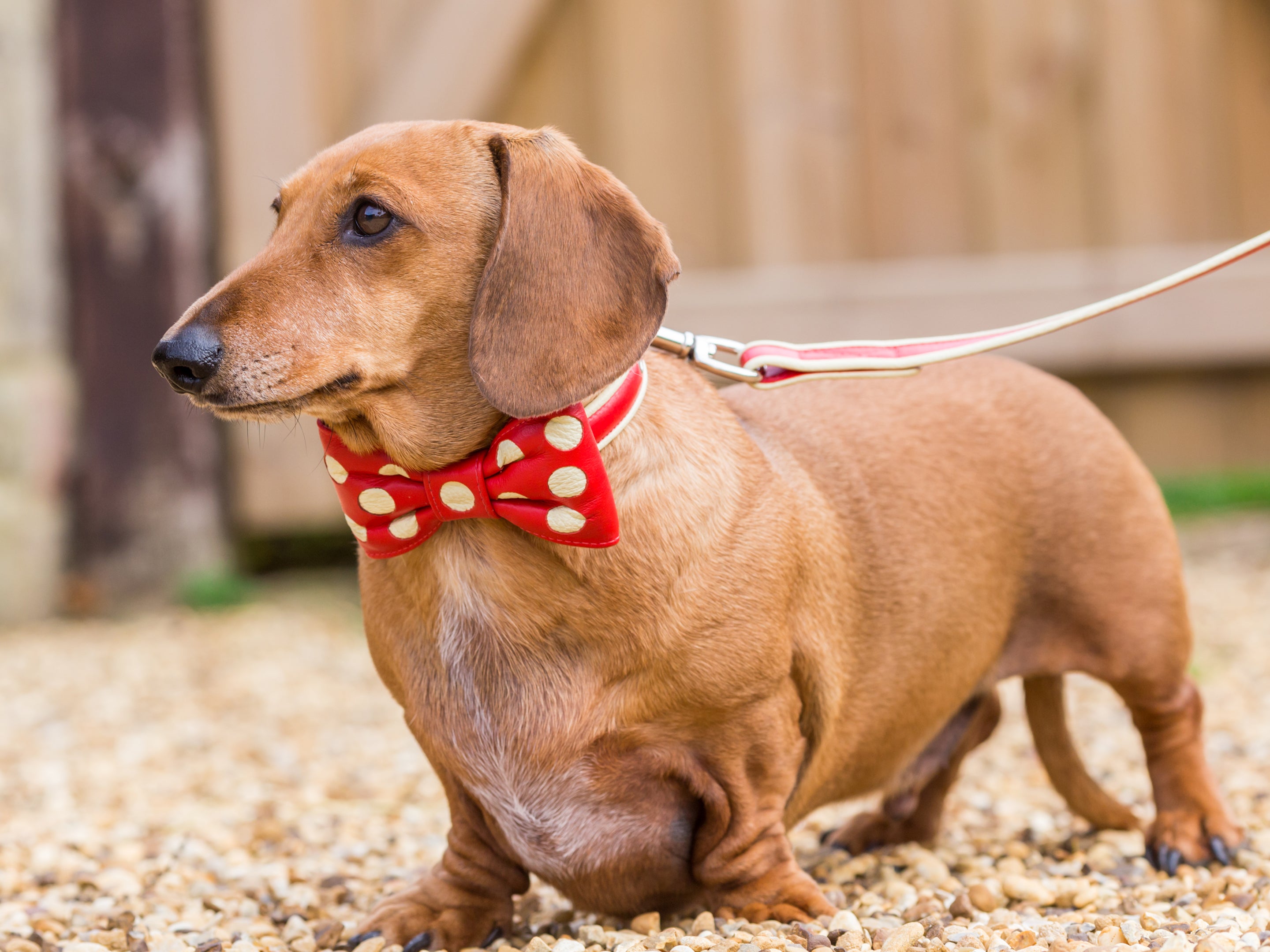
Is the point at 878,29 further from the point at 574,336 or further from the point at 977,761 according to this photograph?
the point at 574,336

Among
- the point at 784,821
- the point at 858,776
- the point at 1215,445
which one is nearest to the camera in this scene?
the point at 784,821

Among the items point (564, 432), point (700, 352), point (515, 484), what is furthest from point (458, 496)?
point (700, 352)

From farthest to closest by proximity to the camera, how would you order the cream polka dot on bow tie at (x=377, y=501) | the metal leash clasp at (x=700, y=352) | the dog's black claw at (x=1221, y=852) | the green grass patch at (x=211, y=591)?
the green grass patch at (x=211, y=591) < the dog's black claw at (x=1221, y=852) < the metal leash clasp at (x=700, y=352) < the cream polka dot on bow tie at (x=377, y=501)

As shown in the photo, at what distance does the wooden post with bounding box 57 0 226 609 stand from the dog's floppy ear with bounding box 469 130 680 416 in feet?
12.9

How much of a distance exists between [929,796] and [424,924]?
4.10ft

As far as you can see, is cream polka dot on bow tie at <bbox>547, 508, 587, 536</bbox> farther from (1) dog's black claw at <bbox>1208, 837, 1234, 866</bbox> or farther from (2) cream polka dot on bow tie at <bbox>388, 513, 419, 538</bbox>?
(1) dog's black claw at <bbox>1208, 837, 1234, 866</bbox>

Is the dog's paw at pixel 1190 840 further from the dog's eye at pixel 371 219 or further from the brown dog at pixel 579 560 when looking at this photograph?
the dog's eye at pixel 371 219

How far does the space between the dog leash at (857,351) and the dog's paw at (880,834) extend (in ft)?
3.40

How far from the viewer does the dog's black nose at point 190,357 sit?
6.24 ft

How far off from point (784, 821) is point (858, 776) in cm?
26

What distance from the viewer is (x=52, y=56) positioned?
5648 millimetres

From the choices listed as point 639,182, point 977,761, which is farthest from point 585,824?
point 639,182

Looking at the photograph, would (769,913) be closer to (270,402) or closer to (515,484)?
(515,484)

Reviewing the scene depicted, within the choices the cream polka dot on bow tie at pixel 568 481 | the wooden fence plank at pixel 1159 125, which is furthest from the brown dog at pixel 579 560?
the wooden fence plank at pixel 1159 125
